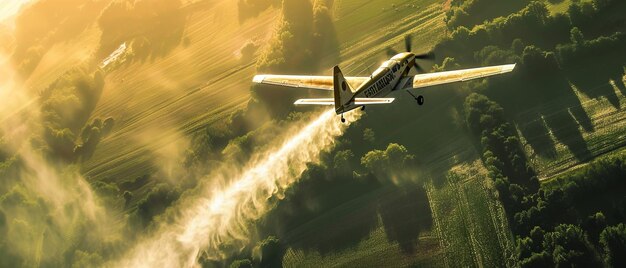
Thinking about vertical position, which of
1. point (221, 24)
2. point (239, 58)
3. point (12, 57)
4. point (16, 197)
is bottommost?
point (16, 197)

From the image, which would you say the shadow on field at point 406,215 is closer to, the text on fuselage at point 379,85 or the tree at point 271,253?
the tree at point 271,253

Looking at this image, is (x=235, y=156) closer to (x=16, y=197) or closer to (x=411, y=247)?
(x=411, y=247)

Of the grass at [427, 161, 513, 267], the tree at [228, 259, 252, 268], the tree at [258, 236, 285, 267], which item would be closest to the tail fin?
the grass at [427, 161, 513, 267]

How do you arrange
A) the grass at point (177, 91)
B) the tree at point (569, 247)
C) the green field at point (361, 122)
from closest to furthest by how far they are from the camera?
the tree at point (569, 247) < the green field at point (361, 122) < the grass at point (177, 91)

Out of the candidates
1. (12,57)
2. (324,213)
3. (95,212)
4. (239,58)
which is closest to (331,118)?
(324,213)

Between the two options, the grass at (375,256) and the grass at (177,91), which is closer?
the grass at (375,256)

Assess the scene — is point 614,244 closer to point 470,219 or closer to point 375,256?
point 470,219

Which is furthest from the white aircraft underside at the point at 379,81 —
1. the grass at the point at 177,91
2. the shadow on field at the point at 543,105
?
the grass at the point at 177,91

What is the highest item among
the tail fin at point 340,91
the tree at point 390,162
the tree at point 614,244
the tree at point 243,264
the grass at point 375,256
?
the tail fin at point 340,91

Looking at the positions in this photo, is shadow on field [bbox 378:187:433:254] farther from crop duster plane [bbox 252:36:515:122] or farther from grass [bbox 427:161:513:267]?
crop duster plane [bbox 252:36:515:122]
